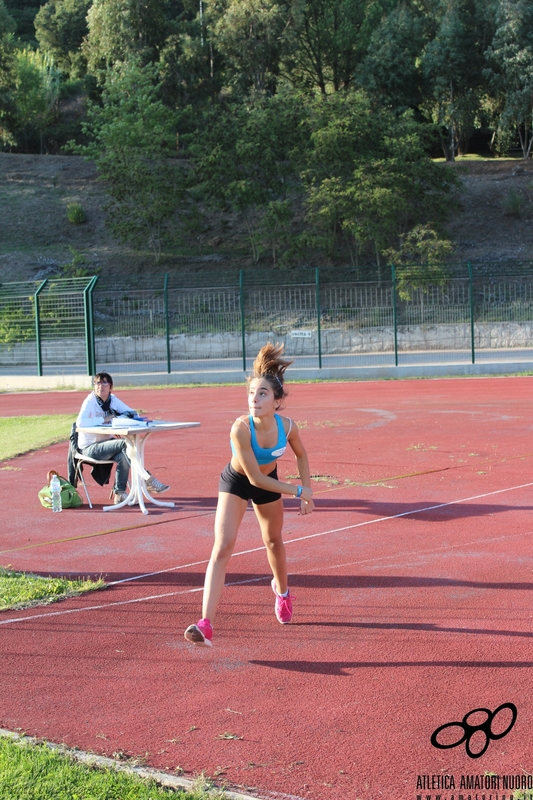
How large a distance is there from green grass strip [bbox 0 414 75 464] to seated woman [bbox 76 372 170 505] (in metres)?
3.78

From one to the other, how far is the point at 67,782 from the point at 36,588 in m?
2.99

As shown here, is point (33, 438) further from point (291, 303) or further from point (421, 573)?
point (291, 303)

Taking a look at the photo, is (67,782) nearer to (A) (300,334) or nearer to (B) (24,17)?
(A) (300,334)

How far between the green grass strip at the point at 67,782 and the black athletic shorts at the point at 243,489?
1.96 meters

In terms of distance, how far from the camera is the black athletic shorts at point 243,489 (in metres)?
5.34

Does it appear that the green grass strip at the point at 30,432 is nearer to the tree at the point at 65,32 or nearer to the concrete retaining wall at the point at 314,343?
the concrete retaining wall at the point at 314,343

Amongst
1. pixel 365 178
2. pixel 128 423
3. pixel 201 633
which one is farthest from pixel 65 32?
pixel 201 633

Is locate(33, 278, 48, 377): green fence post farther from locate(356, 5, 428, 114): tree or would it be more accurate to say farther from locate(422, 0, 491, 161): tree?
locate(422, 0, 491, 161): tree

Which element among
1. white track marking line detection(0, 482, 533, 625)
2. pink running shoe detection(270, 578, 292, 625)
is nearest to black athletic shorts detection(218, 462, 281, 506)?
pink running shoe detection(270, 578, 292, 625)

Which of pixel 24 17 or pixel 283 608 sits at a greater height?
pixel 24 17

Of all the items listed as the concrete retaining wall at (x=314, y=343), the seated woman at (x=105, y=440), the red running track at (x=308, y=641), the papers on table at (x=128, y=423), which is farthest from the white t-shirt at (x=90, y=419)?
→ the concrete retaining wall at (x=314, y=343)

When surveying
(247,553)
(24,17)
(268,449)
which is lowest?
(247,553)

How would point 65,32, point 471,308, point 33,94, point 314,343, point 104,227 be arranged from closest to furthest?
point 471,308 → point 314,343 → point 104,227 → point 33,94 → point 65,32

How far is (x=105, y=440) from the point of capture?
10070 mm
